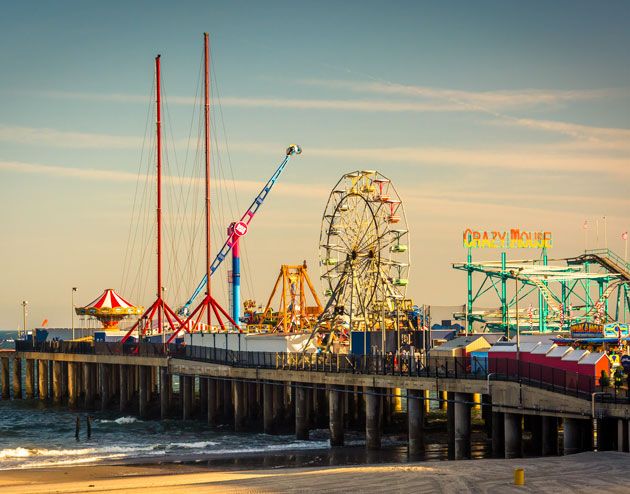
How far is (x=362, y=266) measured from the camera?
69.9 meters

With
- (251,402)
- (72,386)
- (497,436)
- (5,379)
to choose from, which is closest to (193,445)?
(251,402)

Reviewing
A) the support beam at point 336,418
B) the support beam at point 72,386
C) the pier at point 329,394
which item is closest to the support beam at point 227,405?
the pier at point 329,394

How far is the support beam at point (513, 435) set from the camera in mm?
40941

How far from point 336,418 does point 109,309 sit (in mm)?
58862

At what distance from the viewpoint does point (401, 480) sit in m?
32.9

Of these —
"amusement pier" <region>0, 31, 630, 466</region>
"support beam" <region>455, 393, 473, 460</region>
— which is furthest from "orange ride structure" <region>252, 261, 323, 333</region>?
"support beam" <region>455, 393, 473, 460</region>

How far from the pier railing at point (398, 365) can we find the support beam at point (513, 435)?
1839 millimetres

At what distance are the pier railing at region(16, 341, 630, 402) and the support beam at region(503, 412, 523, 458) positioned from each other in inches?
72.4

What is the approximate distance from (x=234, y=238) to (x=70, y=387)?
108 feet

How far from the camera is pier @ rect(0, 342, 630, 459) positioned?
39.7 m

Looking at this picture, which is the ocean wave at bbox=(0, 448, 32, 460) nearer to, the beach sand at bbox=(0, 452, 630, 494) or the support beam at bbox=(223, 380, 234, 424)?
the beach sand at bbox=(0, 452, 630, 494)

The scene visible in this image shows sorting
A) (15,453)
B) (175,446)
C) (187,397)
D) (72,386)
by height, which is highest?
(187,397)

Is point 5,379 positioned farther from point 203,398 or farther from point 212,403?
point 212,403

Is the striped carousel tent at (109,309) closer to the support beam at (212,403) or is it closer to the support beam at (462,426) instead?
the support beam at (212,403)
